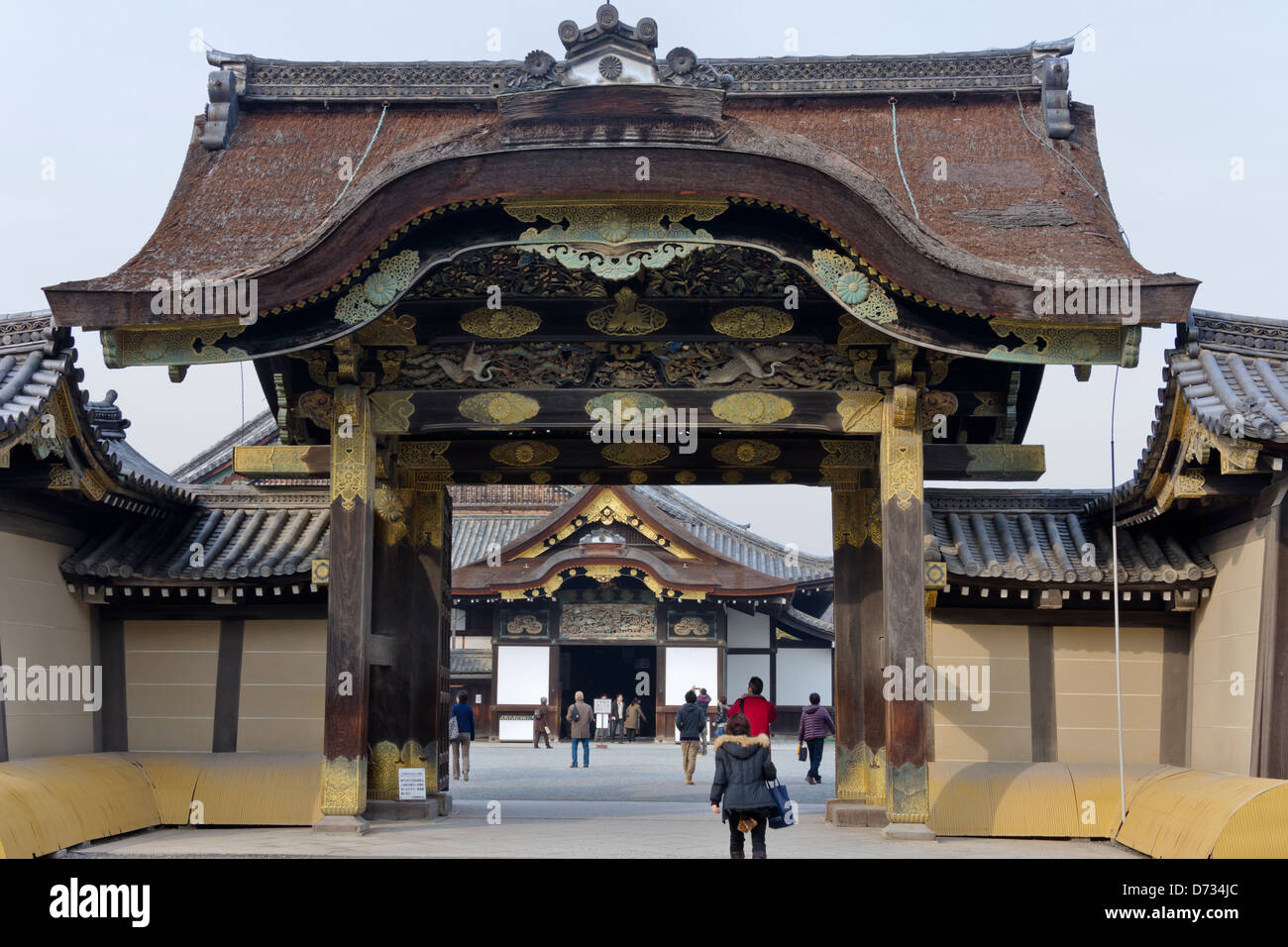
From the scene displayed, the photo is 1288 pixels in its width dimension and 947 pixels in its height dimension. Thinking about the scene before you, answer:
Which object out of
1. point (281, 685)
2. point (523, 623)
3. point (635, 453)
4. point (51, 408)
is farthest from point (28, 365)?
point (523, 623)

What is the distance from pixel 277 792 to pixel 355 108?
8255 mm

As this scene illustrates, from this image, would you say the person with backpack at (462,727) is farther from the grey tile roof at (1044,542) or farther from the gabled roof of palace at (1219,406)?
the gabled roof of palace at (1219,406)

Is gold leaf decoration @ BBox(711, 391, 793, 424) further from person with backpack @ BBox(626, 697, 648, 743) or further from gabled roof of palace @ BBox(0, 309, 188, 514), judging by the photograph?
person with backpack @ BBox(626, 697, 648, 743)

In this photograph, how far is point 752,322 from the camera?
1280 cm

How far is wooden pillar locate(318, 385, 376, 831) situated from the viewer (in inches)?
473

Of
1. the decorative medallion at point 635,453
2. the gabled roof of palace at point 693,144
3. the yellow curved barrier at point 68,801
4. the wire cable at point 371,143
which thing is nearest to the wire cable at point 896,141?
the gabled roof of palace at point 693,144

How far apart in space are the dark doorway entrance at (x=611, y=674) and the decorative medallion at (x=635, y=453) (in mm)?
21680

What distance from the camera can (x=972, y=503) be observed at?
14.9 meters

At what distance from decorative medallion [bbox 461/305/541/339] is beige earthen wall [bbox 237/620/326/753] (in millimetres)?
3743

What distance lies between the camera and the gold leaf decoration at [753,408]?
1270 centimetres

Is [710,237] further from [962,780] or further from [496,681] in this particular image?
[496,681]

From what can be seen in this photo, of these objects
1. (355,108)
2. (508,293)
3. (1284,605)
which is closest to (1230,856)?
(1284,605)

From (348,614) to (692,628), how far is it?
2330 centimetres

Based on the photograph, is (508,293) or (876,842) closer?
(876,842)
